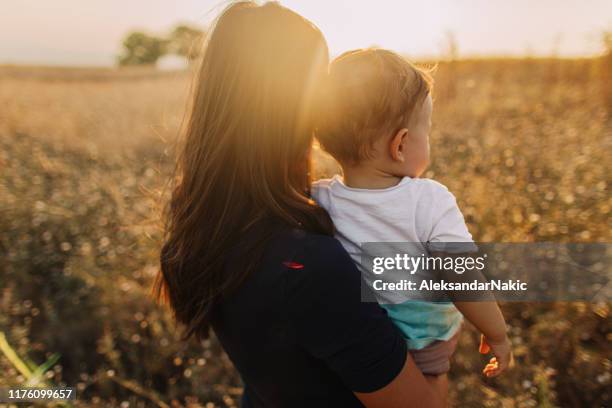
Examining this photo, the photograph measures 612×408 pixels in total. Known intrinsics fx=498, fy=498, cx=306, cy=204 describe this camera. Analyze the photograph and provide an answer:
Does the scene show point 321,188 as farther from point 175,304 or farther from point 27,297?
point 27,297

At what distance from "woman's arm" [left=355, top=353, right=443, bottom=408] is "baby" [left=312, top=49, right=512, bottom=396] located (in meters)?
0.16

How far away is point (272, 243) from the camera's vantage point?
1.11 meters

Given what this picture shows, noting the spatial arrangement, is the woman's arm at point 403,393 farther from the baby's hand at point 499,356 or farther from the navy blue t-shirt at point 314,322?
the baby's hand at point 499,356

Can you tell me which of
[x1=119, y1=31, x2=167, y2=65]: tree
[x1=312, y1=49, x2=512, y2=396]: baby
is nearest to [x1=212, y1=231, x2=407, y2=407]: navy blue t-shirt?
[x1=312, y1=49, x2=512, y2=396]: baby

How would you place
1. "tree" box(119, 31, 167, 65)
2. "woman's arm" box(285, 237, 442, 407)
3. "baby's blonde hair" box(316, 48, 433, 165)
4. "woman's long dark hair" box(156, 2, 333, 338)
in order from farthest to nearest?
"tree" box(119, 31, 167, 65) → "baby's blonde hair" box(316, 48, 433, 165) → "woman's long dark hair" box(156, 2, 333, 338) → "woman's arm" box(285, 237, 442, 407)

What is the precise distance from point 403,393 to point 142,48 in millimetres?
55352

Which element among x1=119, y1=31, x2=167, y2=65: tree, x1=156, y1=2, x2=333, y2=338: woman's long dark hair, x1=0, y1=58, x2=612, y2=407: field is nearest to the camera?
x1=156, y1=2, x2=333, y2=338: woman's long dark hair

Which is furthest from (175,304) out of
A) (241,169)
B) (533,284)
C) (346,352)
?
(533,284)

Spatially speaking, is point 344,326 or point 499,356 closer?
point 344,326

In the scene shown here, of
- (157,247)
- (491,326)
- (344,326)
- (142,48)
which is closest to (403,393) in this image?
(344,326)

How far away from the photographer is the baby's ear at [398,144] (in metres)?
1.32

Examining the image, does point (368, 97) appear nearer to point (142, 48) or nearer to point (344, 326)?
point (344, 326)

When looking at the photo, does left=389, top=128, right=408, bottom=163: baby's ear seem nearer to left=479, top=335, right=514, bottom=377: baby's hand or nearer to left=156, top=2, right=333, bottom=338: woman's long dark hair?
left=156, top=2, right=333, bottom=338: woman's long dark hair

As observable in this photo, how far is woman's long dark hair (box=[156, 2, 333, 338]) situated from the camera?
117cm
